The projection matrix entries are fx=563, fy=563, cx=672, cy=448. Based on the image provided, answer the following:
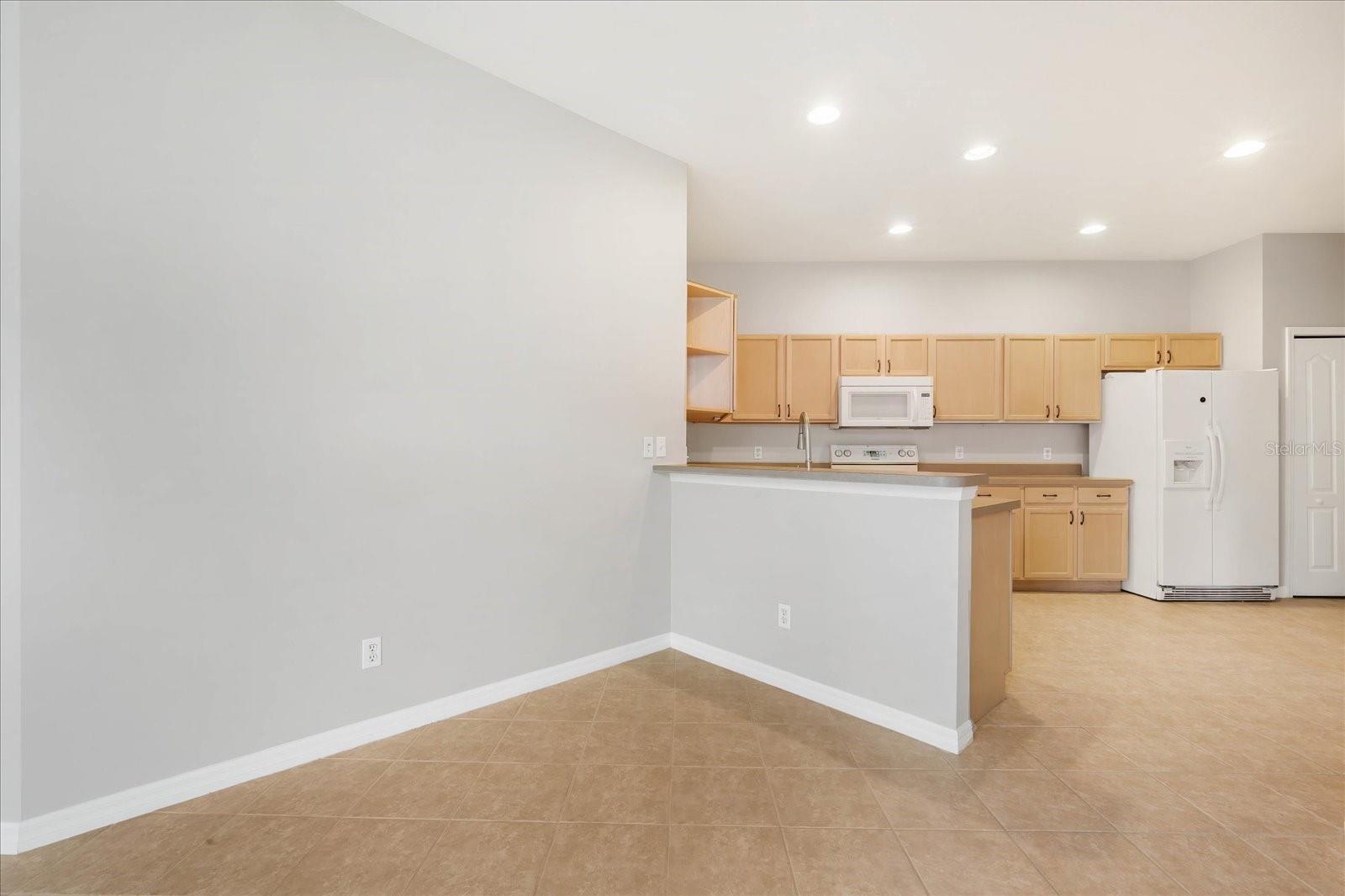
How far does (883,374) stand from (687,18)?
3649 mm

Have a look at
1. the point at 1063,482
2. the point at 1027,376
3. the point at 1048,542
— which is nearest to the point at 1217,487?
the point at 1063,482

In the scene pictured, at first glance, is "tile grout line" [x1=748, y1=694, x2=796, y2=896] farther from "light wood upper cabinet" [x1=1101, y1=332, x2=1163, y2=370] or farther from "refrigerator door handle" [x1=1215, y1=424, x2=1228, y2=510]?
"light wood upper cabinet" [x1=1101, y1=332, x2=1163, y2=370]

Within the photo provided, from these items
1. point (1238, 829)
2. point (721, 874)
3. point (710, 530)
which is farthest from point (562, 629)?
point (1238, 829)

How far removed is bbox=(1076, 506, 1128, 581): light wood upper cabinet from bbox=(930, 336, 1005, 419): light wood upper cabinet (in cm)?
114

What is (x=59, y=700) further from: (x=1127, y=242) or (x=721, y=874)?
(x=1127, y=242)

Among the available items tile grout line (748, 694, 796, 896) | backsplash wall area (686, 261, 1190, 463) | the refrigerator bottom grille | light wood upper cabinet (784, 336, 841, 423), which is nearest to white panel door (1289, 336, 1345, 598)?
the refrigerator bottom grille

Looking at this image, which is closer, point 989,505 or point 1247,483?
point 989,505

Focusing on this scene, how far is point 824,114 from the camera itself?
281cm

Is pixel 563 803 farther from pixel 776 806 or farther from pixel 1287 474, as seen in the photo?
pixel 1287 474

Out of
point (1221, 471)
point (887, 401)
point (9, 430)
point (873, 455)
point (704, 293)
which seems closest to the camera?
point (9, 430)

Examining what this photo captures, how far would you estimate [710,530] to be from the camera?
3092 millimetres

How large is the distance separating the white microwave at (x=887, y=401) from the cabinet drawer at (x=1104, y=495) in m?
1.33

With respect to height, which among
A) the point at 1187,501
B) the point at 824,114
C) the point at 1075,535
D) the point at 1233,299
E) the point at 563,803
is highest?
the point at 824,114

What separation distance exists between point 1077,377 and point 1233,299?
1.35m
